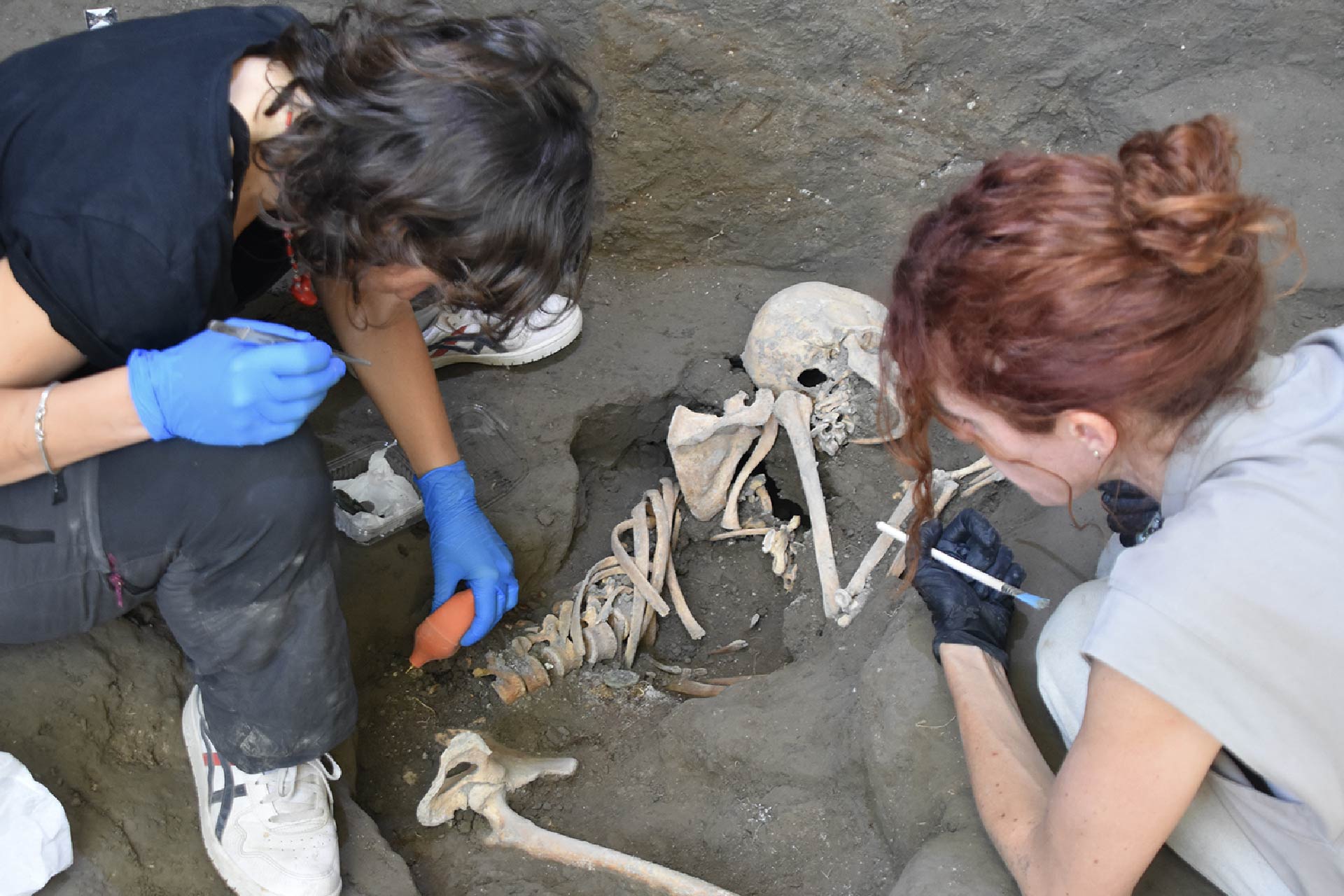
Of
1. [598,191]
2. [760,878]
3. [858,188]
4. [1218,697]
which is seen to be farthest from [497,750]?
[858,188]

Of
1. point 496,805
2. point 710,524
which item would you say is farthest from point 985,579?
point 496,805

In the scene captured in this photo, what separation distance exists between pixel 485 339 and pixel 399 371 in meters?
0.64

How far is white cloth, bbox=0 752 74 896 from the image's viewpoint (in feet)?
6.00

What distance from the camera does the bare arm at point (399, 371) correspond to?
2.50m

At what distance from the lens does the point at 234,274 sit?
6.87 ft

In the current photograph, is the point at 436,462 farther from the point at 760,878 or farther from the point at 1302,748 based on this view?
the point at 1302,748

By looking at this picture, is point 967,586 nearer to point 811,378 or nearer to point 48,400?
point 811,378

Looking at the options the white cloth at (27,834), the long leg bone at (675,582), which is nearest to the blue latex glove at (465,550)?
the long leg bone at (675,582)

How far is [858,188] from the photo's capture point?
3.57 metres

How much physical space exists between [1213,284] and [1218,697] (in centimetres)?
55

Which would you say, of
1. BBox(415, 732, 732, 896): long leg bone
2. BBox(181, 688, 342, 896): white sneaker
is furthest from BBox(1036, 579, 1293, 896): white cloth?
BBox(181, 688, 342, 896): white sneaker

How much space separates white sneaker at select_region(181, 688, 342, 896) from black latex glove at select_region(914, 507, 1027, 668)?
1406 millimetres

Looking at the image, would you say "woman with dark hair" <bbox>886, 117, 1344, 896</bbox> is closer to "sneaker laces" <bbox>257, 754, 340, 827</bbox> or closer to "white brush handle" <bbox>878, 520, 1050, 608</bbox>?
"white brush handle" <bbox>878, 520, 1050, 608</bbox>

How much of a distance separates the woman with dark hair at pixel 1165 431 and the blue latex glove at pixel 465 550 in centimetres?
149
